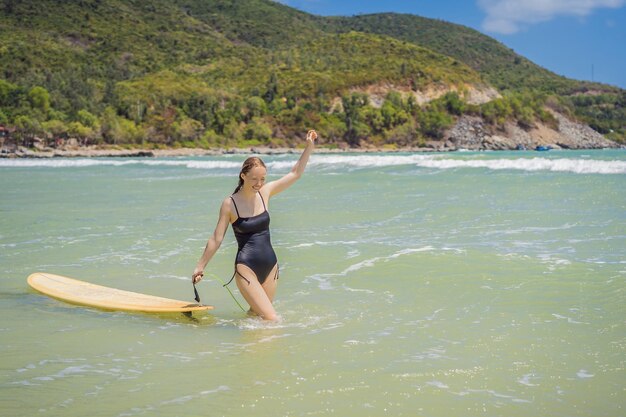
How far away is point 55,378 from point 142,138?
4080 inches

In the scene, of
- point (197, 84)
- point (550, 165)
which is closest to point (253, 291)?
point (550, 165)

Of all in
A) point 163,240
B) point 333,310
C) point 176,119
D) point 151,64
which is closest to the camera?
point 333,310

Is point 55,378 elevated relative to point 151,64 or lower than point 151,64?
lower

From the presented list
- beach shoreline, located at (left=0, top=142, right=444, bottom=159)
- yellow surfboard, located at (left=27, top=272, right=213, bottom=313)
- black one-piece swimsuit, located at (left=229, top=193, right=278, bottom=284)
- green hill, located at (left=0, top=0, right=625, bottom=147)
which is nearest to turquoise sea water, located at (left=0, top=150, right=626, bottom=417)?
yellow surfboard, located at (left=27, top=272, right=213, bottom=313)

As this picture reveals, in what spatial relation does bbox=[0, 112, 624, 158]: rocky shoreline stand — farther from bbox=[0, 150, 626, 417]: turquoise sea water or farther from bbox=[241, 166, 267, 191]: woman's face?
bbox=[241, 166, 267, 191]: woman's face

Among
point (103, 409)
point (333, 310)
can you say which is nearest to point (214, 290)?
point (333, 310)

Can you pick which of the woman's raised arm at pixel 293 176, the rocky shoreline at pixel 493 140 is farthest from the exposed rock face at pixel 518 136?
the woman's raised arm at pixel 293 176

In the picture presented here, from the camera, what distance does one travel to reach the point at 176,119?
11388cm

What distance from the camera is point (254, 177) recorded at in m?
5.59

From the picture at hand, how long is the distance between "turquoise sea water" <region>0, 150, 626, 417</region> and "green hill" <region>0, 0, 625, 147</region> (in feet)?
290

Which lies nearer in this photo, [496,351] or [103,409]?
[103,409]

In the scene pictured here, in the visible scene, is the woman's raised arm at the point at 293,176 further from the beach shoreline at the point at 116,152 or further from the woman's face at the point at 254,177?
the beach shoreline at the point at 116,152

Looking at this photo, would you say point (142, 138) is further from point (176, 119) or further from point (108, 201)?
point (108, 201)

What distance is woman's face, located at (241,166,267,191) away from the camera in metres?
5.59
